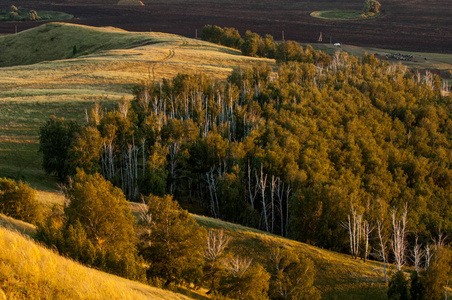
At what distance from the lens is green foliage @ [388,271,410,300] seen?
127 feet

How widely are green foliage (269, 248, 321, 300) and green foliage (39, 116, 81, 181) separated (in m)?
32.9

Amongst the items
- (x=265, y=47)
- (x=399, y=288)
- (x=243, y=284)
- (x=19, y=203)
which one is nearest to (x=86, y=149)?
(x=19, y=203)

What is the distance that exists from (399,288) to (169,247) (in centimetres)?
2050

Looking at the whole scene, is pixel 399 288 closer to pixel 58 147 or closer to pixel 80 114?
pixel 58 147

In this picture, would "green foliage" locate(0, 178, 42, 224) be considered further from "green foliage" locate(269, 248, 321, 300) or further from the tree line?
"green foliage" locate(269, 248, 321, 300)

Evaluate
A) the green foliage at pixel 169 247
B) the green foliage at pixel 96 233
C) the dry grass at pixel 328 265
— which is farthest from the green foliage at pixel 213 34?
the green foliage at pixel 96 233

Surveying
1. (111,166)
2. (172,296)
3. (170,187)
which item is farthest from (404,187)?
(172,296)

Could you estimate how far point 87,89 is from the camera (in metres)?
100

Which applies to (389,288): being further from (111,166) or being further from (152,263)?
(111,166)

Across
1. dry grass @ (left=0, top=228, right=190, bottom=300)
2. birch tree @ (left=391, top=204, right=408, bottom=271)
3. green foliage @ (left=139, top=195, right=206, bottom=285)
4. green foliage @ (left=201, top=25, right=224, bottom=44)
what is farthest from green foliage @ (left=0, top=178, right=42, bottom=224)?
green foliage @ (left=201, top=25, right=224, bottom=44)

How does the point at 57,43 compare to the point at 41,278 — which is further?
the point at 57,43

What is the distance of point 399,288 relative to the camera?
1535 inches

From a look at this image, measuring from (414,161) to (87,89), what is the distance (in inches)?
2728

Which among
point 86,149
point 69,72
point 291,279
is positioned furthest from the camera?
point 69,72
